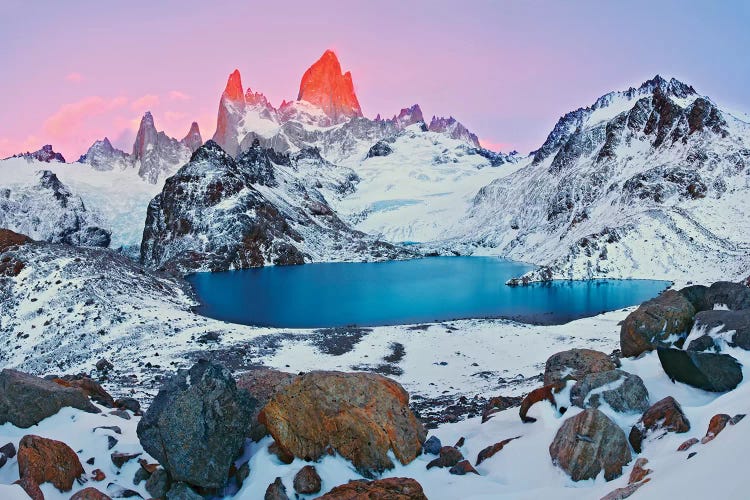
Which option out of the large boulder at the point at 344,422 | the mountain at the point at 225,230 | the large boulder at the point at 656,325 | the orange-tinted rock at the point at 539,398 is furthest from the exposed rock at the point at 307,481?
the mountain at the point at 225,230

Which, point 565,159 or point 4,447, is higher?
point 565,159

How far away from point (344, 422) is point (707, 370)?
927 centimetres

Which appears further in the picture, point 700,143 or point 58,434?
point 700,143

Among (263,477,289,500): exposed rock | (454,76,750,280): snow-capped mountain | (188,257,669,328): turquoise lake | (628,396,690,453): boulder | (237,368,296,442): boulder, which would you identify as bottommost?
(188,257,669,328): turquoise lake

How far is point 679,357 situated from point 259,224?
145 m

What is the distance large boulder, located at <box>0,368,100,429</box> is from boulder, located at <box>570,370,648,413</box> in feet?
47.8

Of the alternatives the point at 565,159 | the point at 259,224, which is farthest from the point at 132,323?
the point at 565,159

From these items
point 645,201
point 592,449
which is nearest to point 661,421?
point 592,449

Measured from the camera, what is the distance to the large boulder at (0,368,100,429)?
14.0 meters

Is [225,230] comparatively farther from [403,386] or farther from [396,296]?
[403,386]

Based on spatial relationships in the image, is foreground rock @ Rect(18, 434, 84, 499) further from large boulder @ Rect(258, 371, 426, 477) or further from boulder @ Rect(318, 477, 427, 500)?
boulder @ Rect(318, 477, 427, 500)

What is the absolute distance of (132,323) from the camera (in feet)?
A: 168

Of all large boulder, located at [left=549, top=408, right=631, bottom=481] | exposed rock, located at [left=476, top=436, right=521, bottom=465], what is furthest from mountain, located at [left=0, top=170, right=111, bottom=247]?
large boulder, located at [left=549, top=408, right=631, bottom=481]

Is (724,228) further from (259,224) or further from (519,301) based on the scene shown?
(259,224)
